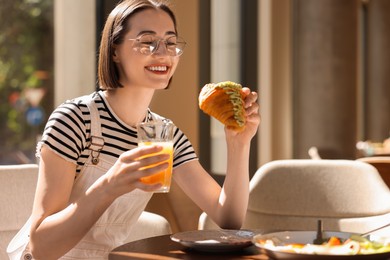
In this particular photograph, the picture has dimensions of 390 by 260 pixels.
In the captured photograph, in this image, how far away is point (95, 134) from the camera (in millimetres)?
2145

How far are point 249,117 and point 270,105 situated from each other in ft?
15.8

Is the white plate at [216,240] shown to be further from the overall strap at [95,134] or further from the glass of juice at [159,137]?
the overall strap at [95,134]

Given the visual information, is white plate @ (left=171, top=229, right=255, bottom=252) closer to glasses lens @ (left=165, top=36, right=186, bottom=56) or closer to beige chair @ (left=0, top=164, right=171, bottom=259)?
glasses lens @ (left=165, top=36, right=186, bottom=56)

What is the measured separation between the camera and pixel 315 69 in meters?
7.96

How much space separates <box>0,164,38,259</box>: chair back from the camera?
259 cm

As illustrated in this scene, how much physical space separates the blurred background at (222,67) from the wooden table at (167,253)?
2411 mm

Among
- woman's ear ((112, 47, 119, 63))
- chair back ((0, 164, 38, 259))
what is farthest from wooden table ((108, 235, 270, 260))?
chair back ((0, 164, 38, 259))

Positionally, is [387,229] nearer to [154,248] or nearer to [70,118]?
[154,248]

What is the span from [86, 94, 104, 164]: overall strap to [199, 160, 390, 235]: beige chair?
0.89 metres

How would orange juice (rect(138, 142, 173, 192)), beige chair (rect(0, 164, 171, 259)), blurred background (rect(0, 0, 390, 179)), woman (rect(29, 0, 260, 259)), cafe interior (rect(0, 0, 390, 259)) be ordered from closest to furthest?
orange juice (rect(138, 142, 173, 192)), woman (rect(29, 0, 260, 259)), beige chair (rect(0, 164, 171, 259)), cafe interior (rect(0, 0, 390, 259)), blurred background (rect(0, 0, 390, 179))

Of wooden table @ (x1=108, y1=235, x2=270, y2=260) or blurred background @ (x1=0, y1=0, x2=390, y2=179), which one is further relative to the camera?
blurred background @ (x1=0, y1=0, x2=390, y2=179)

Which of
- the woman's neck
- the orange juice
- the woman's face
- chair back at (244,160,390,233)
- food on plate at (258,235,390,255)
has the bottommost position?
chair back at (244,160,390,233)

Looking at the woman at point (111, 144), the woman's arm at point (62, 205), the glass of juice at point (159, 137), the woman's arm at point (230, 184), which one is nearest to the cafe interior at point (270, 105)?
the woman's arm at point (230, 184)

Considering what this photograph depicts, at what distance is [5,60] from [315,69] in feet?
14.6
